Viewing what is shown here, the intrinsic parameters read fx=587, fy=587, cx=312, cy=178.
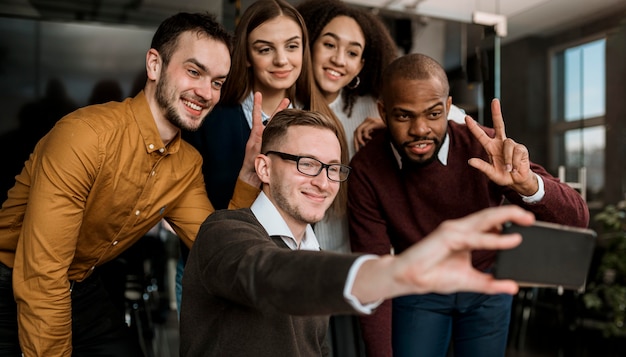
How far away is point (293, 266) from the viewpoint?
36.4 inches

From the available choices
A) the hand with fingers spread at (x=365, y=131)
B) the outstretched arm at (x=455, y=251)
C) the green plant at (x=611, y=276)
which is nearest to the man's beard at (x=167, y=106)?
the hand with fingers spread at (x=365, y=131)

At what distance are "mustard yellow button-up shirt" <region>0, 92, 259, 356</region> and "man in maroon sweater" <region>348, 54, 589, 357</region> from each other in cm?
45

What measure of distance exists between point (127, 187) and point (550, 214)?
128 centimetres

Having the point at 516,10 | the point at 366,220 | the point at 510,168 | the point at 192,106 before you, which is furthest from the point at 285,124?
the point at 516,10

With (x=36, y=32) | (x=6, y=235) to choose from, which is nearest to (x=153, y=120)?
(x=6, y=235)

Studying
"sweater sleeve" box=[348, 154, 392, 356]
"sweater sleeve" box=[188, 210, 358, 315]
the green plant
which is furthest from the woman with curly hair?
the green plant

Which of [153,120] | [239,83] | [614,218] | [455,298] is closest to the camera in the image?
[153,120]

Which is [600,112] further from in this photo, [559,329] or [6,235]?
[6,235]

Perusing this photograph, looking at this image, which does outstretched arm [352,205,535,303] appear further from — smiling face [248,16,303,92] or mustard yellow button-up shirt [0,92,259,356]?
smiling face [248,16,303,92]

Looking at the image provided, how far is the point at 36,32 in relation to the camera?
121 inches

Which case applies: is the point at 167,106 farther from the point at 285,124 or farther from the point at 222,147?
the point at 285,124

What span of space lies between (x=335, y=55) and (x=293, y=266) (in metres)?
1.55

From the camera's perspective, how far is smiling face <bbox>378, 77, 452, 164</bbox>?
184 centimetres

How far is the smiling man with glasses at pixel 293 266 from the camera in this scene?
78 centimetres
